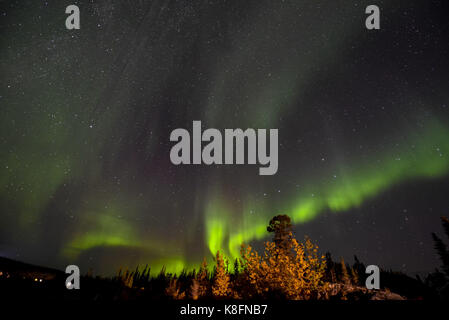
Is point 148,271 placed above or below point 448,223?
below

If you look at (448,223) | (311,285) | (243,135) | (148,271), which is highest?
(243,135)

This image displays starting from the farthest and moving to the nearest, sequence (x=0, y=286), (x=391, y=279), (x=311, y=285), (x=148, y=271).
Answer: (x=148, y=271) < (x=391, y=279) < (x=311, y=285) < (x=0, y=286)

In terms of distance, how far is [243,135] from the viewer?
23406 mm

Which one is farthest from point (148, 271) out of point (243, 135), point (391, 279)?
point (243, 135)
